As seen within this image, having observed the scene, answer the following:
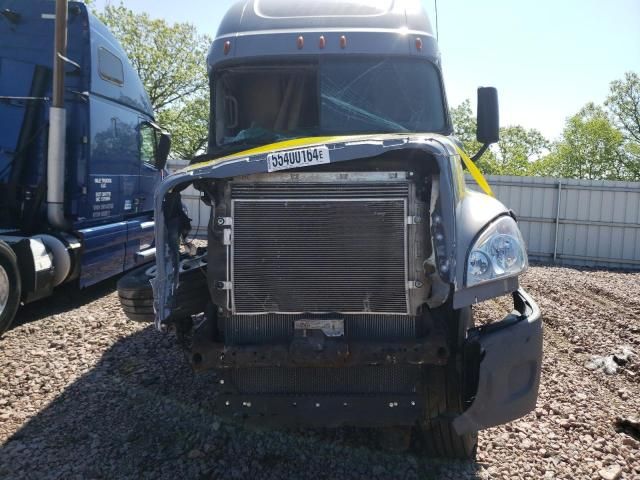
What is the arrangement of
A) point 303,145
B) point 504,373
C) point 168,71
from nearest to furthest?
point 504,373
point 303,145
point 168,71

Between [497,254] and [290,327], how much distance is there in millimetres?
1203

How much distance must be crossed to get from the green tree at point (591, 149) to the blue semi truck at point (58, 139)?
35.6 m

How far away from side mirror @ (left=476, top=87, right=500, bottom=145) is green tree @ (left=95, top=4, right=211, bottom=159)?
2327 cm

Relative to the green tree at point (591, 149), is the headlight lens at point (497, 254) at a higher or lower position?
lower

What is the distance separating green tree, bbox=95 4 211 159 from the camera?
85.5ft

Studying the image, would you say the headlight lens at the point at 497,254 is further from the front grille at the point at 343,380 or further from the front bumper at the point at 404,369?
the front grille at the point at 343,380

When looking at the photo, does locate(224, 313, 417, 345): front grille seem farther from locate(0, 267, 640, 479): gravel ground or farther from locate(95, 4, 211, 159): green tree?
locate(95, 4, 211, 159): green tree

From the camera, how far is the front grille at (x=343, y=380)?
9.59 feet

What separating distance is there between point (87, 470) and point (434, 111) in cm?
348

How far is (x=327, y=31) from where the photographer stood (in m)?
4.04

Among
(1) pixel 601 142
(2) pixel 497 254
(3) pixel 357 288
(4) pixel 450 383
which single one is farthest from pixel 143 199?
(1) pixel 601 142

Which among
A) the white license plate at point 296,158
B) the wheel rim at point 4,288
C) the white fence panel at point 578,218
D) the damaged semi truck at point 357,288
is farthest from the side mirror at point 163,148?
the white fence panel at point 578,218

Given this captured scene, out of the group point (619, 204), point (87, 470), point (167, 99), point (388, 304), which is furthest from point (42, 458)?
point (167, 99)

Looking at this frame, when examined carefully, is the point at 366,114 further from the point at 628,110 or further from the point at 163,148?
the point at 628,110
